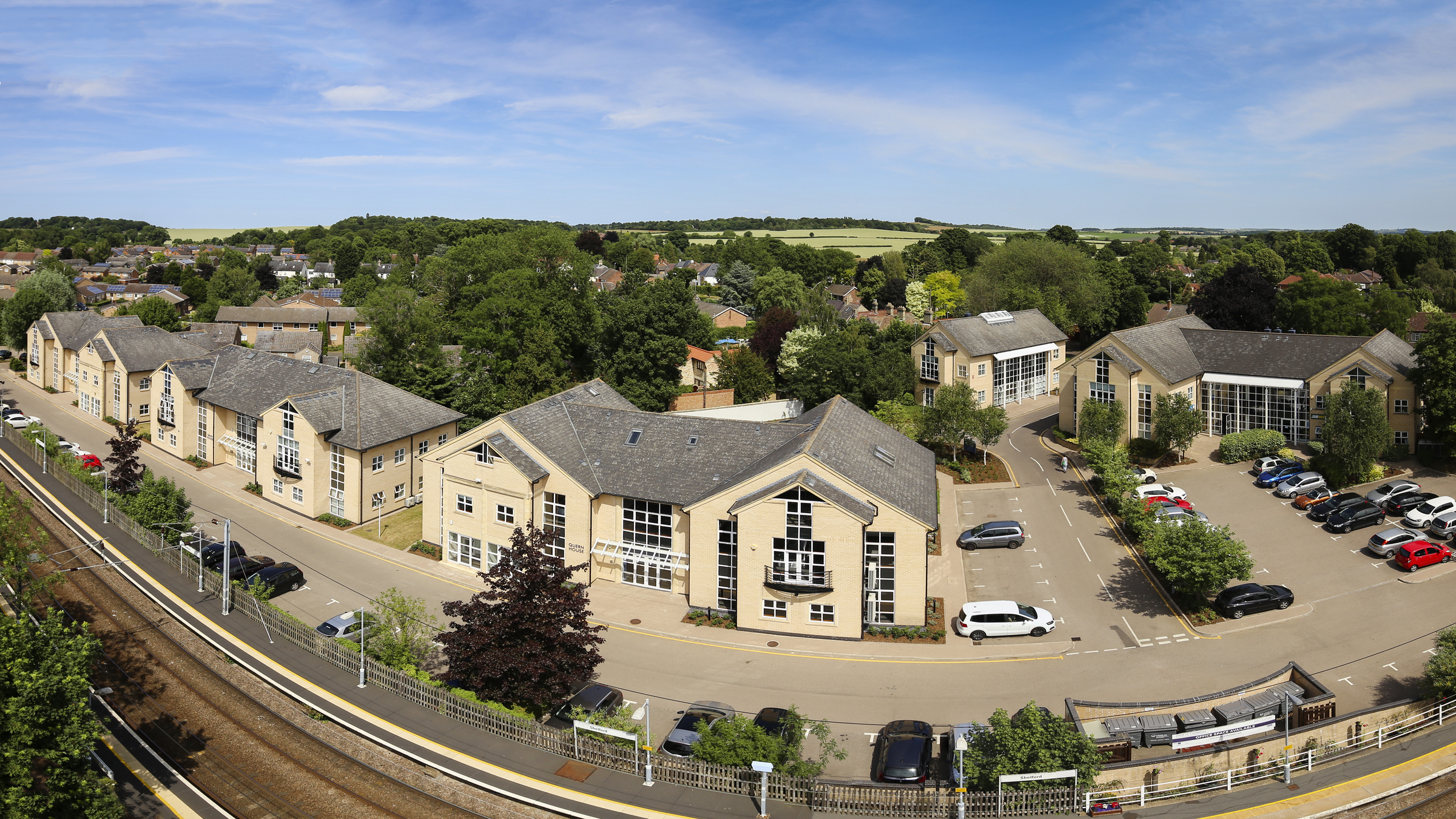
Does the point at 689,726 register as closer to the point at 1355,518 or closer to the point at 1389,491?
the point at 1355,518

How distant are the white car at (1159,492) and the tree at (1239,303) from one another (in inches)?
1483

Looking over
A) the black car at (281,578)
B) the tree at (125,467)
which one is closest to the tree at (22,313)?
the tree at (125,467)

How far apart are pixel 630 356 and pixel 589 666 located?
43.3 m

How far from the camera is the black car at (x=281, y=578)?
39188 mm

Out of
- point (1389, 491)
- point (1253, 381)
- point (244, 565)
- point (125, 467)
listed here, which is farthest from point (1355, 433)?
point (125, 467)

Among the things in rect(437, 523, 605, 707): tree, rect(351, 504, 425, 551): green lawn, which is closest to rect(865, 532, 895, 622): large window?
rect(437, 523, 605, 707): tree

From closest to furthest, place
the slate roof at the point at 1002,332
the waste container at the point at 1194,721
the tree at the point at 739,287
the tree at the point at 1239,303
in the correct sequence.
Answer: the waste container at the point at 1194,721, the slate roof at the point at 1002,332, the tree at the point at 1239,303, the tree at the point at 739,287

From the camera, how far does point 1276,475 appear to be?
52094 mm

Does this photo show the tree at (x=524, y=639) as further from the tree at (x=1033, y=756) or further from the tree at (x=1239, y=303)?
the tree at (x=1239, y=303)

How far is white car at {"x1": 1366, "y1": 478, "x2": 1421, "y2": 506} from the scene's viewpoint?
46.8 m

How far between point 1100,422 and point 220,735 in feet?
164

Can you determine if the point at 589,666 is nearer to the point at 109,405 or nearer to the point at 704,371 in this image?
the point at 704,371

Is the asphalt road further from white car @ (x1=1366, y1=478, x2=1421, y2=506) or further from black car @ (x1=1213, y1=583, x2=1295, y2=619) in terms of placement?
white car @ (x1=1366, y1=478, x2=1421, y2=506)

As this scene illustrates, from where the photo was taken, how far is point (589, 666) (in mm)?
27750
